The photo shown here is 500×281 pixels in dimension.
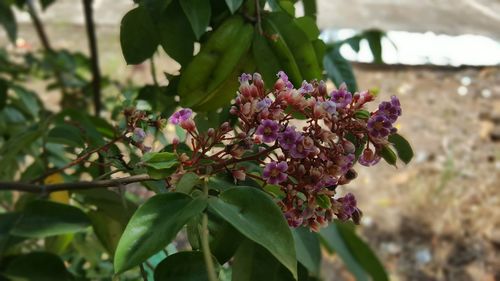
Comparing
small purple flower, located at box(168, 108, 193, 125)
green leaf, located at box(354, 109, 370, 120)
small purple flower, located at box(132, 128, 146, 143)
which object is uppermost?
green leaf, located at box(354, 109, 370, 120)

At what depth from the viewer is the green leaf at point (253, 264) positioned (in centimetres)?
48

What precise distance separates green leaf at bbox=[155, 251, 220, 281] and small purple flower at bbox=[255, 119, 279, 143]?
9 centimetres

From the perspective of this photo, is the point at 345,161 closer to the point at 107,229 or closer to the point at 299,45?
the point at 299,45

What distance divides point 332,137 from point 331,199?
2.0 inches

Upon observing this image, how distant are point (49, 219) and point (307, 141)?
37 cm

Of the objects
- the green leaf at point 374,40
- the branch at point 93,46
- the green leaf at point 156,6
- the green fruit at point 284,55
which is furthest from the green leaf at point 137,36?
the branch at point 93,46

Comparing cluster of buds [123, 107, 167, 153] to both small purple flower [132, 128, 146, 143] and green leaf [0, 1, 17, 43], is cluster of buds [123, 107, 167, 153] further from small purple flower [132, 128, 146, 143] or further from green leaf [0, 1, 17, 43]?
green leaf [0, 1, 17, 43]

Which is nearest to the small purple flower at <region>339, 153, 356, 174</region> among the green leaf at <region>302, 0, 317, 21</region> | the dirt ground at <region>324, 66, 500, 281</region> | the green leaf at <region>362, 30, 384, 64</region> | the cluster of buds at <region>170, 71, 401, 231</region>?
the cluster of buds at <region>170, 71, 401, 231</region>

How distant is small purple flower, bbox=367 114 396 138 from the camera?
46 cm

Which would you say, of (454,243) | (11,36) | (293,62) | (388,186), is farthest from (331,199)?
(388,186)

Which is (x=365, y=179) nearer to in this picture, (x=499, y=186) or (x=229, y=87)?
(x=499, y=186)

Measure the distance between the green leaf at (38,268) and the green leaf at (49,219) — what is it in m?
0.03

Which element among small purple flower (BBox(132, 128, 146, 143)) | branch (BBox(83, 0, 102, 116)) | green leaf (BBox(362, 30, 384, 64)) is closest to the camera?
small purple flower (BBox(132, 128, 146, 143))

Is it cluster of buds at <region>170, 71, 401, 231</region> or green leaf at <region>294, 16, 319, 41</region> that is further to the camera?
green leaf at <region>294, 16, 319, 41</region>
